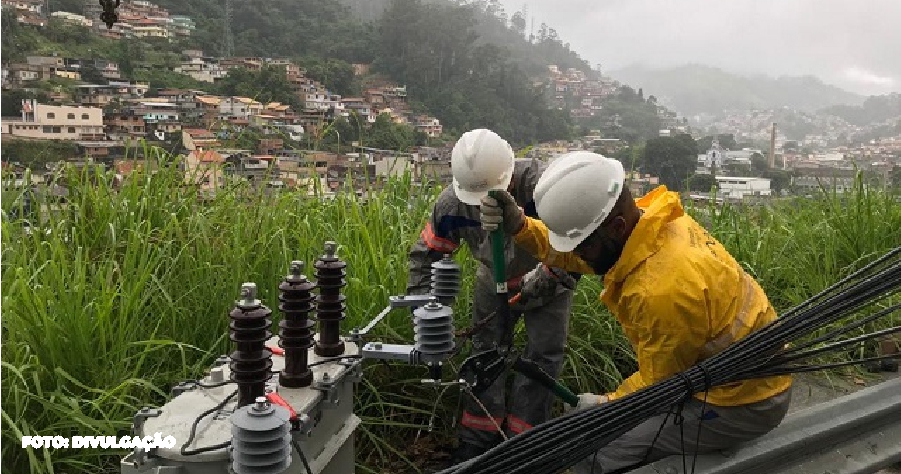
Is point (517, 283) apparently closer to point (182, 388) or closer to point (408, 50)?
point (182, 388)

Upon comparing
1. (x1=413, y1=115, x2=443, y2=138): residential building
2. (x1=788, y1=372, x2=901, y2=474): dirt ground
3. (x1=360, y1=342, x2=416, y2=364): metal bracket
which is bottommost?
(x1=788, y1=372, x2=901, y2=474): dirt ground

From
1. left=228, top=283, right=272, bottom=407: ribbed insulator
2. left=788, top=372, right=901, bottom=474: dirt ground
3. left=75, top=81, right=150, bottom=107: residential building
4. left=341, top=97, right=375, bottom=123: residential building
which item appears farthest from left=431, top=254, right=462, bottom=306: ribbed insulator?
left=75, top=81, right=150, bottom=107: residential building

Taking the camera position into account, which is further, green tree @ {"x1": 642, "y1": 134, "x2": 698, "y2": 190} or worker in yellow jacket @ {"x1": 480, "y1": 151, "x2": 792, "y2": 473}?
green tree @ {"x1": 642, "y1": 134, "x2": 698, "y2": 190}

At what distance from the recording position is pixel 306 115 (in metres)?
5.18

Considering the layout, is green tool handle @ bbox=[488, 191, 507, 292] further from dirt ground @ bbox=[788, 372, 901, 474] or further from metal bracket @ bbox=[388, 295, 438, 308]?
dirt ground @ bbox=[788, 372, 901, 474]

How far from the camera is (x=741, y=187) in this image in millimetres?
6211

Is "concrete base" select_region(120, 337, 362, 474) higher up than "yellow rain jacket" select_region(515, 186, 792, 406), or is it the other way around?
"yellow rain jacket" select_region(515, 186, 792, 406)

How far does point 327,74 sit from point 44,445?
7.51m

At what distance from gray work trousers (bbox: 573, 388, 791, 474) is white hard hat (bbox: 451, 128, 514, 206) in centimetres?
126

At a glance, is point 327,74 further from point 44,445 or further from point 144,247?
point 44,445

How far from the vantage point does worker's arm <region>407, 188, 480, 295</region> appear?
132 inches

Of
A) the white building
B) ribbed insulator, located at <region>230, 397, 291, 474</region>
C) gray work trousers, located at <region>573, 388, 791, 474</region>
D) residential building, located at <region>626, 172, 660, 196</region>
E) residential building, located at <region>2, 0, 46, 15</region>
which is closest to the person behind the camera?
ribbed insulator, located at <region>230, 397, 291, 474</region>

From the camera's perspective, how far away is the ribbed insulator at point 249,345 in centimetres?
155

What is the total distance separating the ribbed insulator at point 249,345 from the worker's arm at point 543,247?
1.34m
